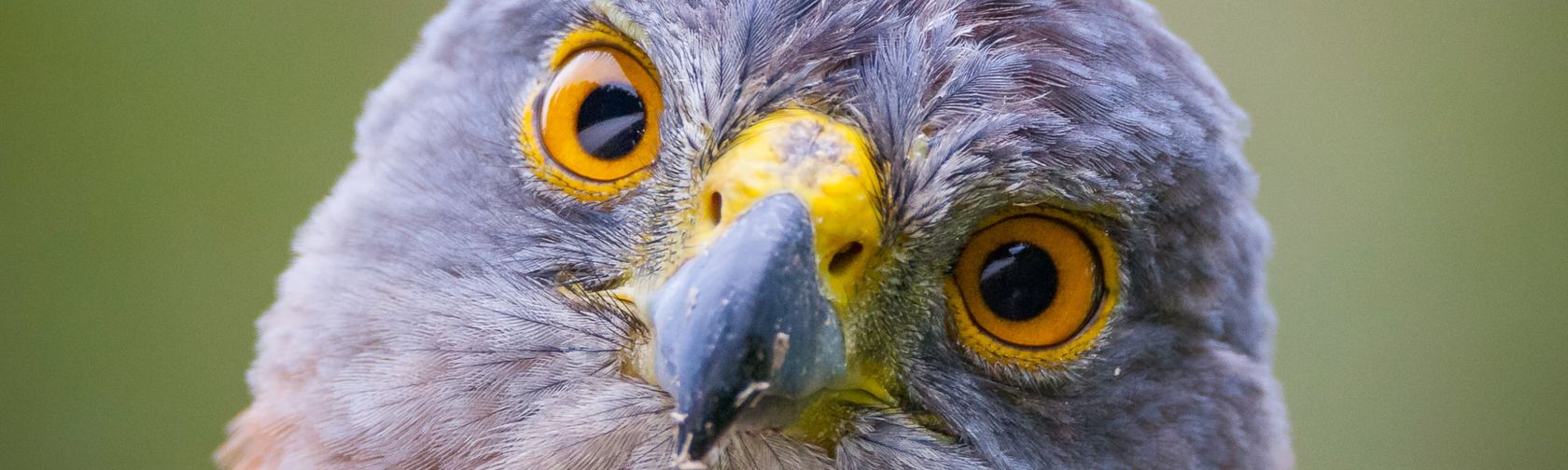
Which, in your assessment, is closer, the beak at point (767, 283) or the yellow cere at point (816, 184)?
the beak at point (767, 283)

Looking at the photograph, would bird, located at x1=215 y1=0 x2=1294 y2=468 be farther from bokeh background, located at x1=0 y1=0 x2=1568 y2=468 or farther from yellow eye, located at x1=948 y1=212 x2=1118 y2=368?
bokeh background, located at x1=0 y1=0 x2=1568 y2=468

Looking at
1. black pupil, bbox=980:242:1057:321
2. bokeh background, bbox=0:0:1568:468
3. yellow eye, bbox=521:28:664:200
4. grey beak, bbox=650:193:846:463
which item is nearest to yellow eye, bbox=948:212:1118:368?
black pupil, bbox=980:242:1057:321

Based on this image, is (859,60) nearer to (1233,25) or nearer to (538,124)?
(538,124)

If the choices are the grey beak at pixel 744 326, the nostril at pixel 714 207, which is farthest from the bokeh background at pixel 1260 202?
the grey beak at pixel 744 326

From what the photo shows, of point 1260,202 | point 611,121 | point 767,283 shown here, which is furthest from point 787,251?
point 1260,202

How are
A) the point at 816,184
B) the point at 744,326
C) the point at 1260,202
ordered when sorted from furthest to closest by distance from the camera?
the point at 1260,202, the point at 816,184, the point at 744,326

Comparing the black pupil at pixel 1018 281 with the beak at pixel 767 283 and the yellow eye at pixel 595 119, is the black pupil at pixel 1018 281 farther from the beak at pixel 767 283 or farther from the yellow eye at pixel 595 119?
the yellow eye at pixel 595 119

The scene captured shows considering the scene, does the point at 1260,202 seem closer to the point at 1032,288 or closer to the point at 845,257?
the point at 1032,288
